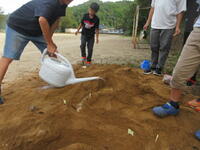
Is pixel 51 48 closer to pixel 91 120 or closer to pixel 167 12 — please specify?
pixel 91 120

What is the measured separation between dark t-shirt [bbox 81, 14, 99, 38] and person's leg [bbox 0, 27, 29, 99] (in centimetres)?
233

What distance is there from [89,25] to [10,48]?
251 cm

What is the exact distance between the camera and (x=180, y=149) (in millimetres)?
1516

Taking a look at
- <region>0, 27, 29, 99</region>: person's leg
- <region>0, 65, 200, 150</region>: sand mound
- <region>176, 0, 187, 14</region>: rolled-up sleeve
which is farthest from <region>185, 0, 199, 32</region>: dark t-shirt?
<region>0, 27, 29, 99</region>: person's leg

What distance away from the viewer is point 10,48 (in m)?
2.22

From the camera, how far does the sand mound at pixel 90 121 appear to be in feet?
5.01

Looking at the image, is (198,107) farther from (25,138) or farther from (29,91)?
(29,91)

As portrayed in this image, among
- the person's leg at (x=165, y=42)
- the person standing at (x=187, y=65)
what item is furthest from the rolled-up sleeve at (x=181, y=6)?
the person standing at (x=187, y=65)

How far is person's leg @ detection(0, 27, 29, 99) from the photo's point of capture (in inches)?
87.2

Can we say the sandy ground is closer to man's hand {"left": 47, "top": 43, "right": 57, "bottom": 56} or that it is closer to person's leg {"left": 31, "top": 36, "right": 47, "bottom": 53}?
person's leg {"left": 31, "top": 36, "right": 47, "bottom": 53}

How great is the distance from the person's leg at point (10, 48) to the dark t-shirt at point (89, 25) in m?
2.33

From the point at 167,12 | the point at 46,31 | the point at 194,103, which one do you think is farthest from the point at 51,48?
the point at 167,12

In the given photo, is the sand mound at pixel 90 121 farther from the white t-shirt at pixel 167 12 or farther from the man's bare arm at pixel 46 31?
the white t-shirt at pixel 167 12

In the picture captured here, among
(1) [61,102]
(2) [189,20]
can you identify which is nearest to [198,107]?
(1) [61,102]
